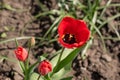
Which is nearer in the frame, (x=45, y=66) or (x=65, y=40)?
(x=45, y=66)

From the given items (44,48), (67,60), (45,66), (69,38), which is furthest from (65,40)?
(44,48)

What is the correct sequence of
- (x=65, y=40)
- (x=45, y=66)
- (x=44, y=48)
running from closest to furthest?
(x=45, y=66) < (x=65, y=40) < (x=44, y=48)

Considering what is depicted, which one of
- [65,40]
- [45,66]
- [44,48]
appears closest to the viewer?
[45,66]

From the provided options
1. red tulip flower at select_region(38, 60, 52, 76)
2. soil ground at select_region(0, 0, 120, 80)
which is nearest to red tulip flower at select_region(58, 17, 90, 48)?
red tulip flower at select_region(38, 60, 52, 76)

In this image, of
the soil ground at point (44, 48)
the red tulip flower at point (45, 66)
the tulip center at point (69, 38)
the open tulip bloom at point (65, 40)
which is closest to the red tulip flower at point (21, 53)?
the open tulip bloom at point (65, 40)

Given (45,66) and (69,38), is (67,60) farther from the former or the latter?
(45,66)

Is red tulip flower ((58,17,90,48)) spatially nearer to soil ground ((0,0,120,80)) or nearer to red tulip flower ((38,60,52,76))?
red tulip flower ((38,60,52,76))

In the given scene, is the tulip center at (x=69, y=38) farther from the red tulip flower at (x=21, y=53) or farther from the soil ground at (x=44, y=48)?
the soil ground at (x=44, y=48)
